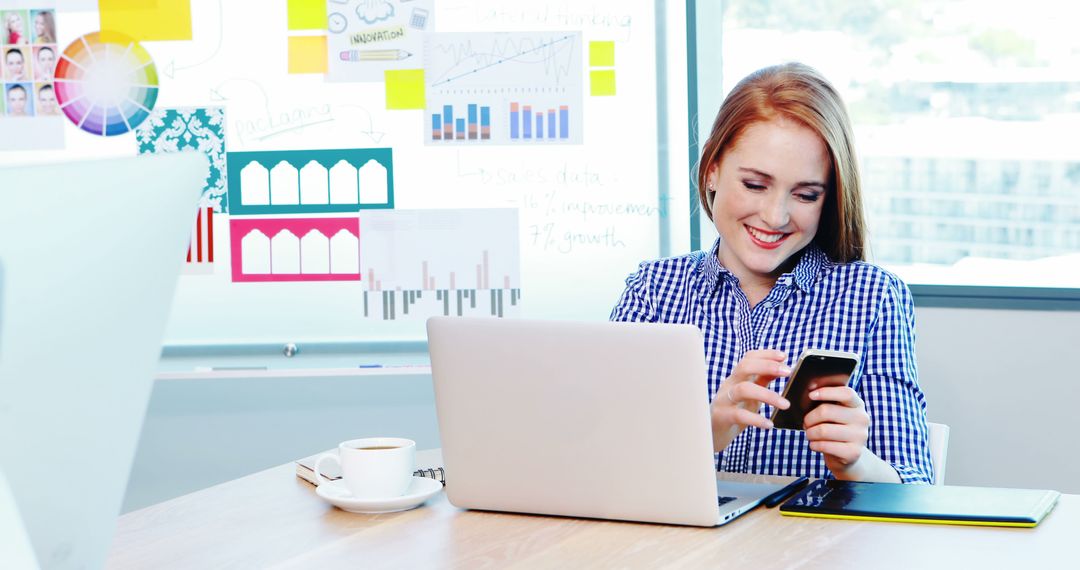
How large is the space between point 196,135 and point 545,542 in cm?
189

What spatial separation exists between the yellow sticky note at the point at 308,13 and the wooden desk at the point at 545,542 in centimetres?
167

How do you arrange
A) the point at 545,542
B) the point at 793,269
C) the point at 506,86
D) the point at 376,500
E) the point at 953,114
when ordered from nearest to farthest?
the point at 545,542
the point at 376,500
the point at 793,269
the point at 506,86
the point at 953,114

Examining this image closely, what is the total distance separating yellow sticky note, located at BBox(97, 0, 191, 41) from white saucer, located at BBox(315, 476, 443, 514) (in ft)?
5.74

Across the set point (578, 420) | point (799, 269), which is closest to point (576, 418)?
point (578, 420)

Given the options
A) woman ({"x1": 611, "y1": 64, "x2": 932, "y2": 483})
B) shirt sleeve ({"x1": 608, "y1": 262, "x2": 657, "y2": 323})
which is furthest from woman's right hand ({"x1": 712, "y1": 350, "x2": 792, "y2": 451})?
shirt sleeve ({"x1": 608, "y1": 262, "x2": 657, "y2": 323})

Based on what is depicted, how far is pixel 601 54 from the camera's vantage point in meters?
2.76

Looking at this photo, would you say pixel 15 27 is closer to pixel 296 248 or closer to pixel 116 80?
pixel 116 80

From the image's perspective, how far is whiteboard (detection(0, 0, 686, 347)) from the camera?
9.12 ft

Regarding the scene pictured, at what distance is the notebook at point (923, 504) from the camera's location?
4.05 ft

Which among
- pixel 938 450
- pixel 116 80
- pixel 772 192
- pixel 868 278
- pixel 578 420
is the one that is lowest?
pixel 938 450

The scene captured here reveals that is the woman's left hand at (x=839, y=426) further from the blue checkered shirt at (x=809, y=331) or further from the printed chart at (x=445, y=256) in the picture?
the printed chart at (x=445, y=256)

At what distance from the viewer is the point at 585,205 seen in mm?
2793

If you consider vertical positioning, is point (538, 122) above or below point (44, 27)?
below

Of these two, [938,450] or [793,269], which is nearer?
[938,450]
